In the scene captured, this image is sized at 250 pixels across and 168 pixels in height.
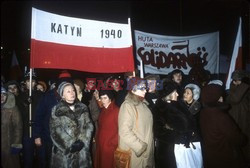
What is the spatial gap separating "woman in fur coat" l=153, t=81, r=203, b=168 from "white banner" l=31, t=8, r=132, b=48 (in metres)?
1.91

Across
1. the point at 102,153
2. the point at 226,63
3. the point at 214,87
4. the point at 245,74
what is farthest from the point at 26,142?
the point at 226,63

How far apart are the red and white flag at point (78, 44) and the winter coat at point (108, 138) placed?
44.7 inches

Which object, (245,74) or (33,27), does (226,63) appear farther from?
(33,27)

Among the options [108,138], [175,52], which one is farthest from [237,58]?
[108,138]

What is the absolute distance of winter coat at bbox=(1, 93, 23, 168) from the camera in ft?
12.0

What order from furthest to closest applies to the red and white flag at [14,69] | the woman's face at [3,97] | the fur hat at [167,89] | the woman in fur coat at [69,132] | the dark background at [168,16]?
the dark background at [168,16] < the red and white flag at [14,69] < the fur hat at [167,89] < the woman in fur coat at [69,132] < the woman's face at [3,97]

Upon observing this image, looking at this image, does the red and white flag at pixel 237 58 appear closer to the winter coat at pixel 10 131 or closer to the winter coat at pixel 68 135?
the winter coat at pixel 68 135

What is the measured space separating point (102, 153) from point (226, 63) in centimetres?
748

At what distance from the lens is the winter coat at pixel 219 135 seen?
3.82 metres

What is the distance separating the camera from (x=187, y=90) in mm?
5152

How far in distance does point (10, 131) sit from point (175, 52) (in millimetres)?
5842

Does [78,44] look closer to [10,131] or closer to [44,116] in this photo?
[44,116]

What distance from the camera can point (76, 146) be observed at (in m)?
3.93

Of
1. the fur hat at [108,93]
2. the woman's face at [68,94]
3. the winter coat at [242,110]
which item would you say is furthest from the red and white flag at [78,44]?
the winter coat at [242,110]
